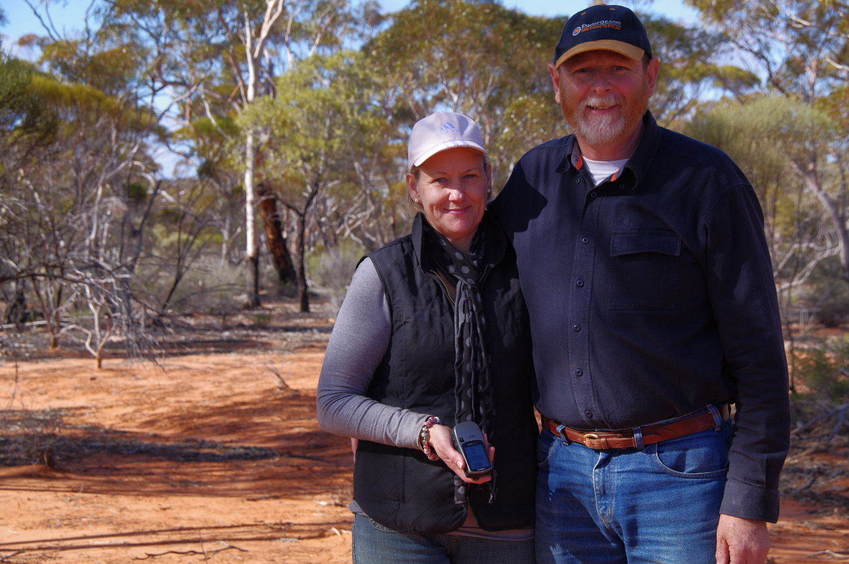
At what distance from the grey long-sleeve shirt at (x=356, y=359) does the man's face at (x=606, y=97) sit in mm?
556

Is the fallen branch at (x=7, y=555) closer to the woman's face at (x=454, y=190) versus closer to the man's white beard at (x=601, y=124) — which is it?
the woman's face at (x=454, y=190)

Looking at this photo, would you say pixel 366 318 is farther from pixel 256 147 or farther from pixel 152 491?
pixel 256 147

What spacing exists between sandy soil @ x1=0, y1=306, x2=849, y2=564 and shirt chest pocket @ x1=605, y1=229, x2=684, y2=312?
270 centimetres

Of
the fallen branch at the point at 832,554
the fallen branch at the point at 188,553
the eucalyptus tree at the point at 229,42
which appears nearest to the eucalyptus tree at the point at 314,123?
the eucalyptus tree at the point at 229,42

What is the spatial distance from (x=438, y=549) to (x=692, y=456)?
1.81ft

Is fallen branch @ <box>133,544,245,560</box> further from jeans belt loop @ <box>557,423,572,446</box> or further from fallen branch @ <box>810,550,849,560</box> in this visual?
fallen branch @ <box>810,550,849,560</box>

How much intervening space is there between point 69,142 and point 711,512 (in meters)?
15.1

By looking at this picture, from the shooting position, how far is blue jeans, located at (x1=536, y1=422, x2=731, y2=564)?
1757 mm

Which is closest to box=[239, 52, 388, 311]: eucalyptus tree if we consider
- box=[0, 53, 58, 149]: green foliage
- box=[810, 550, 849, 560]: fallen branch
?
box=[0, 53, 58, 149]: green foliage

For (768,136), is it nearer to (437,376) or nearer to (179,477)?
(179,477)

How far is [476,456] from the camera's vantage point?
167cm

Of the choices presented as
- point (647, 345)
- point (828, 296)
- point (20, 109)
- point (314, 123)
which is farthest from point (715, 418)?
point (314, 123)

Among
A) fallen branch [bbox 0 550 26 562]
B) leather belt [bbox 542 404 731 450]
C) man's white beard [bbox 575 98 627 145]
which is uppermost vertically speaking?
man's white beard [bbox 575 98 627 145]

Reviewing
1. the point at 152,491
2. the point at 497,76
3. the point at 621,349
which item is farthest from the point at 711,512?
the point at 497,76
